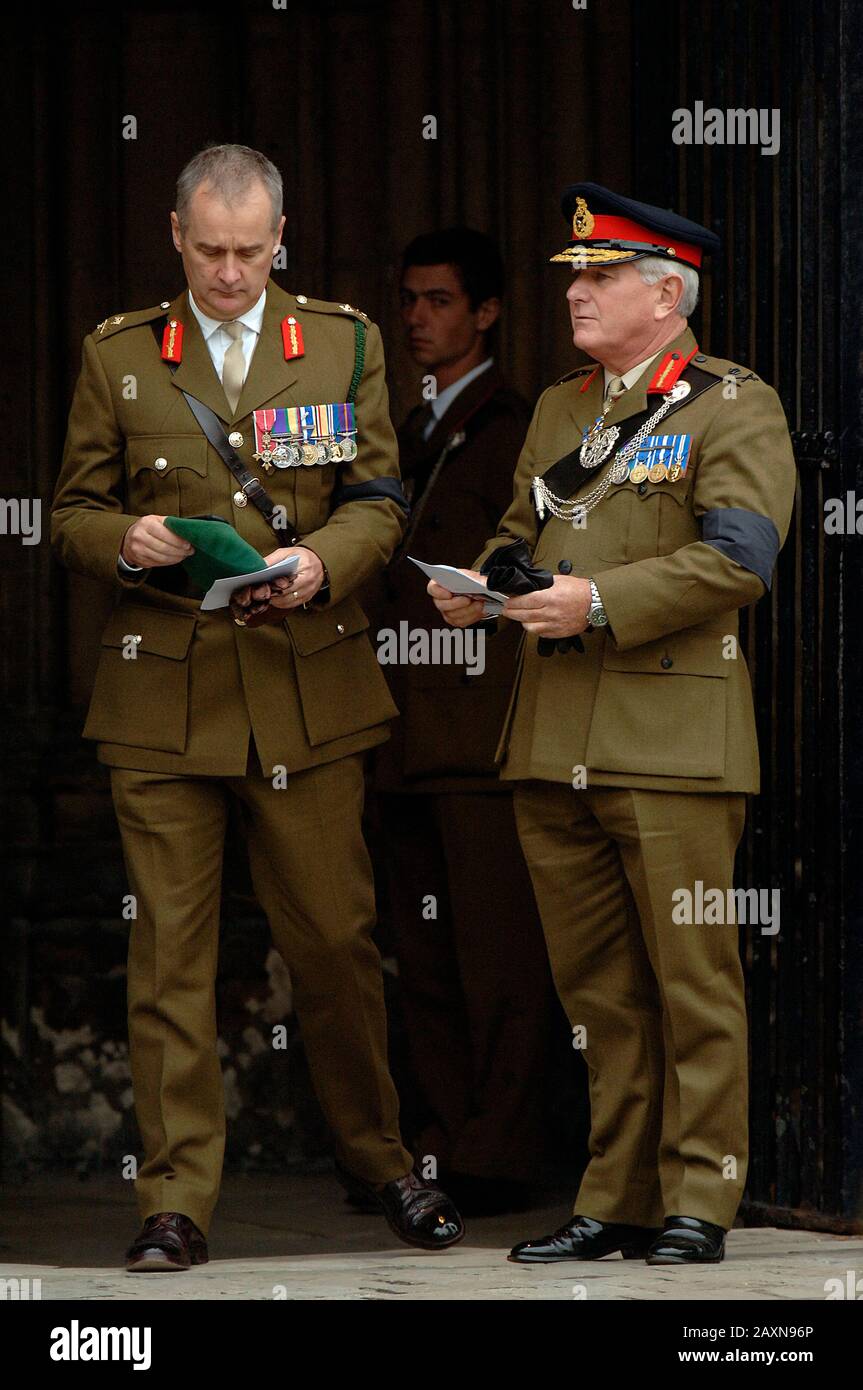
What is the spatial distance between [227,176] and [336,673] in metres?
1.00

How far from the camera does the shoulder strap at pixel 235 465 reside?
5043 mm

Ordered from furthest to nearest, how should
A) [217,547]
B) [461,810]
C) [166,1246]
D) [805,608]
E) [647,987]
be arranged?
[461,810], [805,608], [647,987], [166,1246], [217,547]

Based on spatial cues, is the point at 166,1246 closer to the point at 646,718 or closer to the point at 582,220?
the point at 646,718

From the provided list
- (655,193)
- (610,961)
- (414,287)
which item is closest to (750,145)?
(655,193)

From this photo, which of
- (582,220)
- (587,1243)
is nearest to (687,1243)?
(587,1243)

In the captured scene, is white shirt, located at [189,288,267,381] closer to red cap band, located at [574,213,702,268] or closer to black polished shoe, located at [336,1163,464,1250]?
red cap band, located at [574,213,702,268]

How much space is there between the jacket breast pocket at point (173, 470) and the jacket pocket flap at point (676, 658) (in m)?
0.88

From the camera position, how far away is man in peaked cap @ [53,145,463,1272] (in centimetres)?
500

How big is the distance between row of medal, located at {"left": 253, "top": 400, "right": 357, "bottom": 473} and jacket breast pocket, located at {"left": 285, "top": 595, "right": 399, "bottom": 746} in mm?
300

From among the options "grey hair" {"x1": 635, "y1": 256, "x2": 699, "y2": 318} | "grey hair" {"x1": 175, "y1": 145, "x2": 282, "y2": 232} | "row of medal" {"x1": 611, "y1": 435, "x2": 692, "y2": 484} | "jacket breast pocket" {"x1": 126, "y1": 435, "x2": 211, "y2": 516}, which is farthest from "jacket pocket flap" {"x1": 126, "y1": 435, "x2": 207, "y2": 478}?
"grey hair" {"x1": 635, "y1": 256, "x2": 699, "y2": 318}

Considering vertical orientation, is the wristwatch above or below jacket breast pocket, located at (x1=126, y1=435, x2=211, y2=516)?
below

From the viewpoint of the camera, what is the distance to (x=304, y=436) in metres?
5.12

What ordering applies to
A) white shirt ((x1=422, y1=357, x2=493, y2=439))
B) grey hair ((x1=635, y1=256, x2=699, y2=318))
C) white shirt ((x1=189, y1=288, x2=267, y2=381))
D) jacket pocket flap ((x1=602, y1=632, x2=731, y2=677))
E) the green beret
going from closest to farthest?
the green beret
jacket pocket flap ((x1=602, y1=632, x2=731, y2=677))
grey hair ((x1=635, y1=256, x2=699, y2=318))
white shirt ((x1=189, y1=288, x2=267, y2=381))
white shirt ((x1=422, y1=357, x2=493, y2=439))
